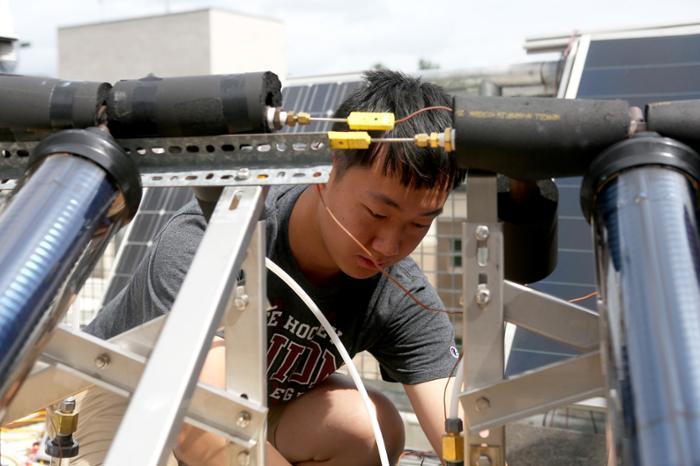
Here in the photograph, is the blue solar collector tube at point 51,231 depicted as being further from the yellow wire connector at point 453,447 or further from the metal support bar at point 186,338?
the yellow wire connector at point 453,447

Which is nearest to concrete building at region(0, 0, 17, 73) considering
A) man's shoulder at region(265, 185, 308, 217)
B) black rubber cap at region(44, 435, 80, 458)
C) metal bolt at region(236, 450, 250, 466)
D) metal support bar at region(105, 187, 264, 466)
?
man's shoulder at region(265, 185, 308, 217)

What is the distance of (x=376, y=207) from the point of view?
4.01ft

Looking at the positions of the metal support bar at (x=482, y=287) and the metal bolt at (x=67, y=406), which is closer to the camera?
the metal support bar at (x=482, y=287)

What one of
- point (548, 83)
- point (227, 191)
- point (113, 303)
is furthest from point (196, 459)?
point (548, 83)

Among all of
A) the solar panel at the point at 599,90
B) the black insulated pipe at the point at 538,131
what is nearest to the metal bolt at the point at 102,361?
the black insulated pipe at the point at 538,131

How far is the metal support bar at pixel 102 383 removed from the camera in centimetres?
88

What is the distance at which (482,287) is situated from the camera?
0.87 metres

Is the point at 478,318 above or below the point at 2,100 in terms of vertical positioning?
below

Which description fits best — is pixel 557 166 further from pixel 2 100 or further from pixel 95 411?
pixel 95 411

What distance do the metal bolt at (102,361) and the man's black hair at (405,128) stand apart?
43 cm

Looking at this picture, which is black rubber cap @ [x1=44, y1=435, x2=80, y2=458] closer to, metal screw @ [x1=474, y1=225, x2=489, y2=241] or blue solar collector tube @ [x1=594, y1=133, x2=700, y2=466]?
metal screw @ [x1=474, y1=225, x2=489, y2=241]

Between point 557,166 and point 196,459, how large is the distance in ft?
2.64

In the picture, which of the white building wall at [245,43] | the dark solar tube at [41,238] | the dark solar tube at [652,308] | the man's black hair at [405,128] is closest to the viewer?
the dark solar tube at [652,308]

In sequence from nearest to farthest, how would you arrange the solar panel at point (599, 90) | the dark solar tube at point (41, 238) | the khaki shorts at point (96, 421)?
the dark solar tube at point (41, 238), the khaki shorts at point (96, 421), the solar panel at point (599, 90)
